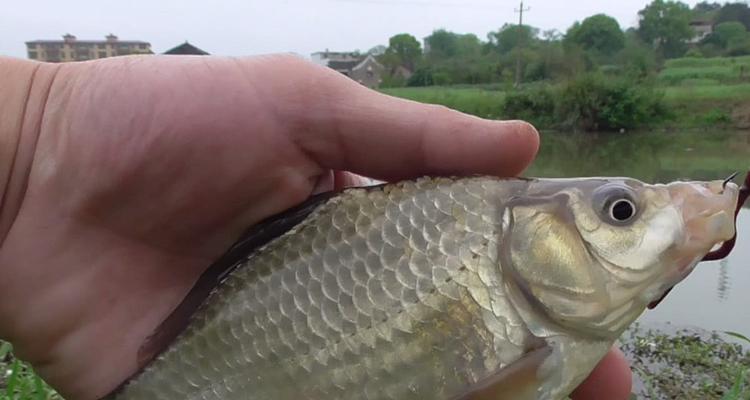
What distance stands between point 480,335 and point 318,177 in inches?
33.1

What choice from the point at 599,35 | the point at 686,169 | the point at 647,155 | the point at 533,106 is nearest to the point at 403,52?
the point at 599,35

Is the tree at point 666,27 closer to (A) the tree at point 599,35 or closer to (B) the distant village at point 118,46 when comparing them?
Result: (A) the tree at point 599,35

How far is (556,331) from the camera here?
1454mm

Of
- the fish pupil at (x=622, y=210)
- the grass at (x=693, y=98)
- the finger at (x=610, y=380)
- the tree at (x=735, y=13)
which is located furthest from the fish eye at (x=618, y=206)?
the tree at (x=735, y=13)

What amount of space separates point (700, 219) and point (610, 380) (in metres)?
0.69

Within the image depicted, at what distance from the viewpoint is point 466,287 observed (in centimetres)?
147

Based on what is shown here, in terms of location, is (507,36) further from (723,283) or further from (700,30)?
(723,283)

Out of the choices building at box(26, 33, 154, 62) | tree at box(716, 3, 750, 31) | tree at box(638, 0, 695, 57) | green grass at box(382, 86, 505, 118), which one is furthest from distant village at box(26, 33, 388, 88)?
tree at box(716, 3, 750, 31)

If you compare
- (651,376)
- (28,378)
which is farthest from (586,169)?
(28,378)

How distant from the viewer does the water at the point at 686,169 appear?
709cm

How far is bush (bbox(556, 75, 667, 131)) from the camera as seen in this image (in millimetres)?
32125

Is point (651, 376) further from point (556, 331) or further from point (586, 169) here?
point (586, 169)

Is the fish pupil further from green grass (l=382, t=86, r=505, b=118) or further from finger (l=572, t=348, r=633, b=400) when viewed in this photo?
green grass (l=382, t=86, r=505, b=118)

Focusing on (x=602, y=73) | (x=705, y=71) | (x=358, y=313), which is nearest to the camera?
(x=358, y=313)
